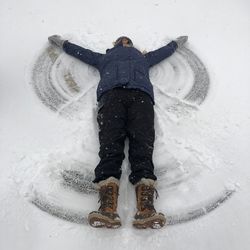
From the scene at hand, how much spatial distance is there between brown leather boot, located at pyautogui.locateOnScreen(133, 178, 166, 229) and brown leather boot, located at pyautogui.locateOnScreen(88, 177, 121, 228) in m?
0.11

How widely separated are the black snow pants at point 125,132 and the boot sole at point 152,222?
0.77 ft

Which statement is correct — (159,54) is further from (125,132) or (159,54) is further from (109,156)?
(109,156)

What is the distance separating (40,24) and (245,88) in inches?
66.3

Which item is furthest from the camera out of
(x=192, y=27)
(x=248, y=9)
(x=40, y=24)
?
(x=248, y=9)

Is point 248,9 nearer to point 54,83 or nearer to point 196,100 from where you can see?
point 196,100

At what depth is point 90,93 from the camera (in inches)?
116

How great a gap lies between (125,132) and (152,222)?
1.89ft

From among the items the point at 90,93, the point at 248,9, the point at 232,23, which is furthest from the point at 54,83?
the point at 248,9

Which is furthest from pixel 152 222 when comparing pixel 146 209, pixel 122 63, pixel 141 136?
pixel 122 63

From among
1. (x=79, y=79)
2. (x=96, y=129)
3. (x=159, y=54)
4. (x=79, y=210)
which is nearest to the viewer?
(x=79, y=210)

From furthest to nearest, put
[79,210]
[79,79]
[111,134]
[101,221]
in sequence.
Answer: [79,79], [111,134], [79,210], [101,221]

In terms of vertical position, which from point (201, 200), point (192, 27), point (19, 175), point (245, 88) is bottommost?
point (201, 200)

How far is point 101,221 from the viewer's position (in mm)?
2115

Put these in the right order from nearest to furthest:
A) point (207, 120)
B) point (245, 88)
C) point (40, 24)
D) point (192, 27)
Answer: point (207, 120), point (245, 88), point (40, 24), point (192, 27)
